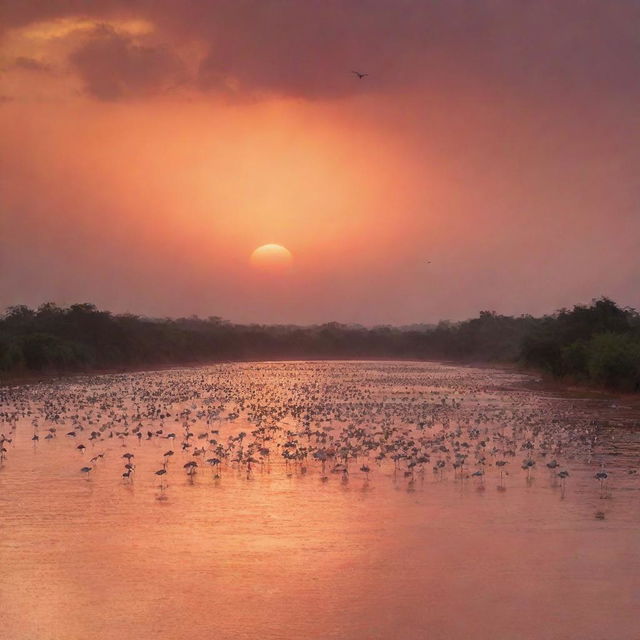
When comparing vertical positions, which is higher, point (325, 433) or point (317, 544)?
point (325, 433)

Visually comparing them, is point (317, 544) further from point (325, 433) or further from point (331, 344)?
point (331, 344)

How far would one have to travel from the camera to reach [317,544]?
13414 millimetres

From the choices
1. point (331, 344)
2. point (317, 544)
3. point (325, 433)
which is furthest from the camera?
point (331, 344)

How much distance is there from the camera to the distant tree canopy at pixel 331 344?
5489 cm

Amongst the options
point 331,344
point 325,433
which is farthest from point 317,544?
point 331,344

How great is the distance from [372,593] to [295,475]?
8.40 m

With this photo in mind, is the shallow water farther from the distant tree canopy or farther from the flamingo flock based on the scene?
the distant tree canopy

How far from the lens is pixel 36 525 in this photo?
1440 centimetres

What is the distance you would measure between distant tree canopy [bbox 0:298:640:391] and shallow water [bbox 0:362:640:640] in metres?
29.2

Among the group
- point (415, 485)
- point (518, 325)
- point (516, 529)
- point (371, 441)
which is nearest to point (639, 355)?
point (371, 441)

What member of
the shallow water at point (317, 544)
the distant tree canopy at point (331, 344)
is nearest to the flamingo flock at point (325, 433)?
the shallow water at point (317, 544)

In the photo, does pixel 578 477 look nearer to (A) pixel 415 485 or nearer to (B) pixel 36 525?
(A) pixel 415 485

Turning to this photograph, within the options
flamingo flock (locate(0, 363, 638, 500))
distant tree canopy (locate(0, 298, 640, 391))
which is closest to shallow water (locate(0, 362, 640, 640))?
flamingo flock (locate(0, 363, 638, 500))

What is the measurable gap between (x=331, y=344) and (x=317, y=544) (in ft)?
400
